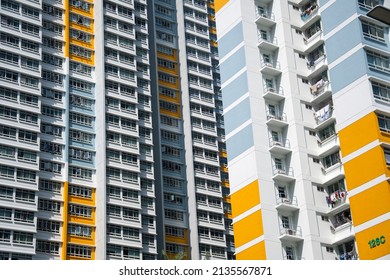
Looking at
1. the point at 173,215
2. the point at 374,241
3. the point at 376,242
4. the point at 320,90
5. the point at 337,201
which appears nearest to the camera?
the point at 376,242

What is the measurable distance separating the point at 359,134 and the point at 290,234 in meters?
9.59

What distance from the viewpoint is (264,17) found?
6425 cm

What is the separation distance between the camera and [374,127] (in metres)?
52.7

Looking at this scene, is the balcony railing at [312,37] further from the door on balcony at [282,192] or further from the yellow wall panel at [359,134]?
the door on balcony at [282,192]

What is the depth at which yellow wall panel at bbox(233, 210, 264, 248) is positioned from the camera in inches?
2223

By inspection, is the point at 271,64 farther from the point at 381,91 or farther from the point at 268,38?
the point at 381,91

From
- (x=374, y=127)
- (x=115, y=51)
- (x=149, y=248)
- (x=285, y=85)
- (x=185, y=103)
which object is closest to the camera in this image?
(x=374, y=127)

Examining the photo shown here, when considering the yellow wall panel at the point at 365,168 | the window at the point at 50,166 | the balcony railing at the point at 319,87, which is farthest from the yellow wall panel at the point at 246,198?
the window at the point at 50,166

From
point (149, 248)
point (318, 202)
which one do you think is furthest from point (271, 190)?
point (149, 248)

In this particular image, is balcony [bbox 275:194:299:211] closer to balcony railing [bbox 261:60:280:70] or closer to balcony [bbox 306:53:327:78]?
balcony [bbox 306:53:327:78]

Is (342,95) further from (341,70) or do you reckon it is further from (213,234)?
(213,234)

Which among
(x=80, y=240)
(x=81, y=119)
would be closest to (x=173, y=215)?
(x=80, y=240)
